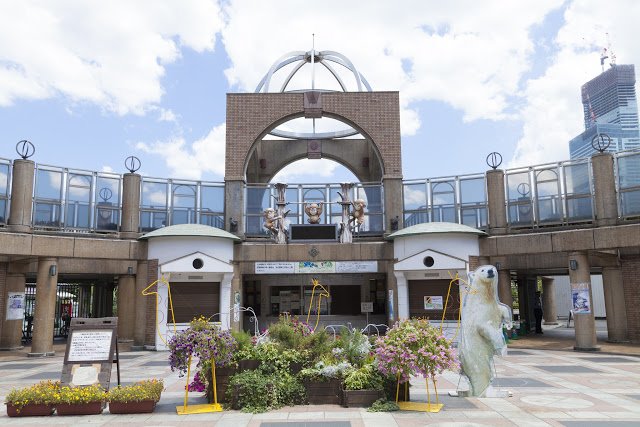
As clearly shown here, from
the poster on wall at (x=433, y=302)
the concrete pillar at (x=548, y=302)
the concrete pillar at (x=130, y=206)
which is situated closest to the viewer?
the poster on wall at (x=433, y=302)

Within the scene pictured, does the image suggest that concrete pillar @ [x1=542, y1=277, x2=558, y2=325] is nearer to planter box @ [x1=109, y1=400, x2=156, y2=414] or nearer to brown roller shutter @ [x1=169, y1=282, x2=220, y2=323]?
brown roller shutter @ [x1=169, y1=282, x2=220, y2=323]

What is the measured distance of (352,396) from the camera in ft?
36.6

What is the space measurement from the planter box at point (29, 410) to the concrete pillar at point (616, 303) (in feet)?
75.7

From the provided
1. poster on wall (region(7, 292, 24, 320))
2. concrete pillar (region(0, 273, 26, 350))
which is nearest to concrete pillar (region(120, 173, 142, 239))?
concrete pillar (region(0, 273, 26, 350))

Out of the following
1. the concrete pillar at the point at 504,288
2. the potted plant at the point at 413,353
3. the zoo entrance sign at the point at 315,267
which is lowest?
the potted plant at the point at 413,353

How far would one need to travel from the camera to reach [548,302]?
4372 cm

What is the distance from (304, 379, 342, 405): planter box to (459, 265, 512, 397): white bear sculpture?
2.98 metres

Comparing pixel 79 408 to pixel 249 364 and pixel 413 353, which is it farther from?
pixel 413 353

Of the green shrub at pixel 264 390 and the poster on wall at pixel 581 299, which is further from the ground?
the poster on wall at pixel 581 299

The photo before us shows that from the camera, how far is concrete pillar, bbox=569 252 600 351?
844 inches

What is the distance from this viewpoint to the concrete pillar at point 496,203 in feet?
81.9

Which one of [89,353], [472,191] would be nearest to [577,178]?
[472,191]

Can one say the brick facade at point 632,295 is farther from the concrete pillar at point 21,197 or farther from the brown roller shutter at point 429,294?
the concrete pillar at point 21,197

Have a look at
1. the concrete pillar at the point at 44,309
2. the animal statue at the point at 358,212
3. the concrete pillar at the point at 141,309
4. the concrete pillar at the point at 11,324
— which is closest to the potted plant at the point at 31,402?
the concrete pillar at the point at 44,309
